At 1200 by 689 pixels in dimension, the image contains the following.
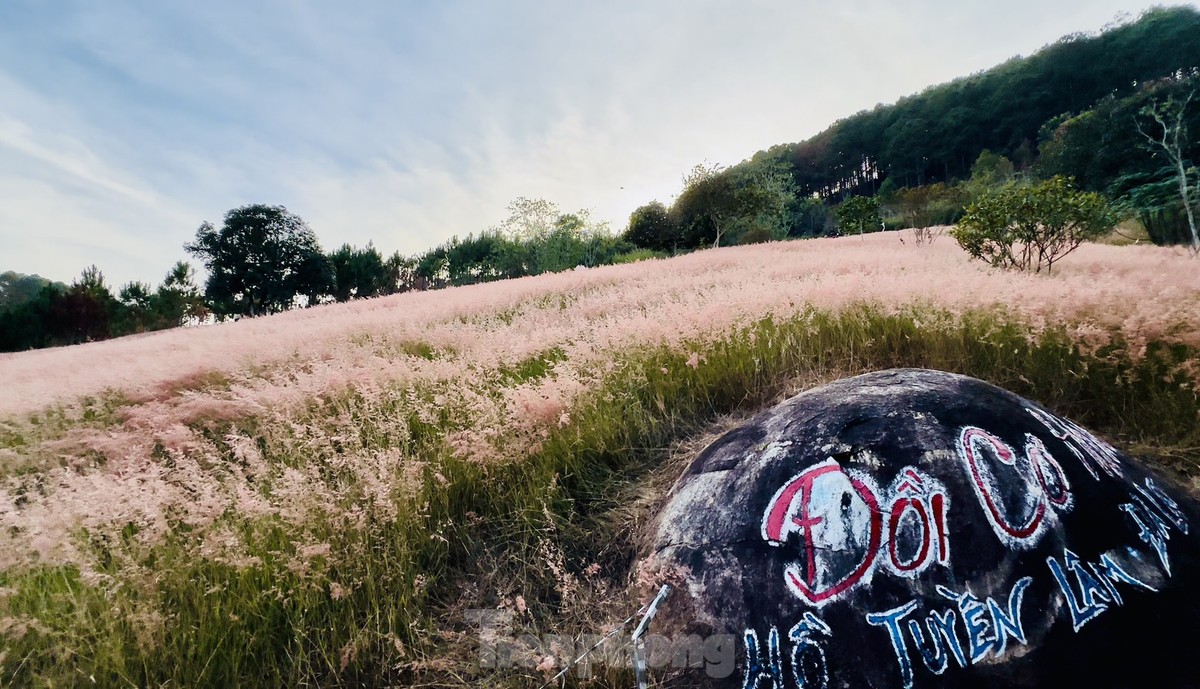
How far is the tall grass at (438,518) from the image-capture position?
213cm

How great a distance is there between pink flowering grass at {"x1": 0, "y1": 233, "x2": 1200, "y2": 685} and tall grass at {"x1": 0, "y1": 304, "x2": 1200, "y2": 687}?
17mm

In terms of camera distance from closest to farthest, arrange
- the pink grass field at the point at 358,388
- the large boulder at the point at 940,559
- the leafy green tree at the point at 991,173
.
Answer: the large boulder at the point at 940,559 < the pink grass field at the point at 358,388 < the leafy green tree at the point at 991,173

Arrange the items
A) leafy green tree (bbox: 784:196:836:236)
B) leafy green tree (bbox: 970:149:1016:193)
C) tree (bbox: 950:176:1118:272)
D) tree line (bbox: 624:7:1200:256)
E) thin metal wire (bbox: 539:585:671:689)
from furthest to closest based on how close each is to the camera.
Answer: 1. leafy green tree (bbox: 784:196:836:236)
2. leafy green tree (bbox: 970:149:1016:193)
3. tree line (bbox: 624:7:1200:256)
4. tree (bbox: 950:176:1118:272)
5. thin metal wire (bbox: 539:585:671:689)

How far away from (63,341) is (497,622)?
39412 mm

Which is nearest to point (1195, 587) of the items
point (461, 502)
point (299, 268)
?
point (461, 502)

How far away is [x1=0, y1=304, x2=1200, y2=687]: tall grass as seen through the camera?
2131mm

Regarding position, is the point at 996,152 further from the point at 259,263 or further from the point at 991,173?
the point at 259,263

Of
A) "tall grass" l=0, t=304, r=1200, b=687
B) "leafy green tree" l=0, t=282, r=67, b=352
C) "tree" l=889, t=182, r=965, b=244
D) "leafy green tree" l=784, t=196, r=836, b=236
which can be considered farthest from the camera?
"leafy green tree" l=784, t=196, r=836, b=236

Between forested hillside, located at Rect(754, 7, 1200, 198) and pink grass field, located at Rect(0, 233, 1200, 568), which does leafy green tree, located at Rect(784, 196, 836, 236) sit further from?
pink grass field, located at Rect(0, 233, 1200, 568)

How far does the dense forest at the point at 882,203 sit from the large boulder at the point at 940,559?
10.0 metres

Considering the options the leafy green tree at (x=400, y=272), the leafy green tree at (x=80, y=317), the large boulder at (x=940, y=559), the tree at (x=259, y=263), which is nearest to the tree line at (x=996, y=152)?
the large boulder at (x=940, y=559)

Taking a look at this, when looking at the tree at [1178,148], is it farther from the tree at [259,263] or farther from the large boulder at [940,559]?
the tree at [259,263]

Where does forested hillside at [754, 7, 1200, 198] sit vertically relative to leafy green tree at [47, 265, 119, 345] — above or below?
above

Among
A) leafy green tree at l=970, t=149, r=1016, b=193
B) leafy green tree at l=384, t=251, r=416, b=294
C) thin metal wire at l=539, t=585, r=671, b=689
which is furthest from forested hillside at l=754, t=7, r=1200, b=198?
thin metal wire at l=539, t=585, r=671, b=689
